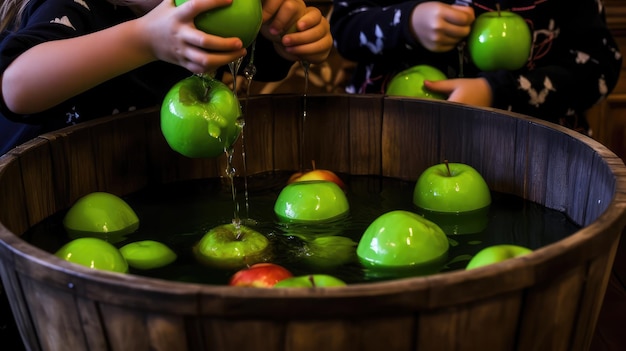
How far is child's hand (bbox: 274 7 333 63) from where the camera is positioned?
1194 millimetres

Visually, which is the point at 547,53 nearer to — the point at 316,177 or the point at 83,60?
the point at 316,177

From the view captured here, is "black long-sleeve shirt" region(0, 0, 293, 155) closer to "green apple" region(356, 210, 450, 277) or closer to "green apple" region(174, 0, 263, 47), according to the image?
"green apple" region(174, 0, 263, 47)

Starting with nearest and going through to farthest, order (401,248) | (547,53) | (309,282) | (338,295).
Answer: (338,295), (309,282), (401,248), (547,53)

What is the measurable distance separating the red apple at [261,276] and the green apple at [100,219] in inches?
9.8

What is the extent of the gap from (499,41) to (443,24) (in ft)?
0.35

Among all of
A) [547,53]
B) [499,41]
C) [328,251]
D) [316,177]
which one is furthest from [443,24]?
[328,251]

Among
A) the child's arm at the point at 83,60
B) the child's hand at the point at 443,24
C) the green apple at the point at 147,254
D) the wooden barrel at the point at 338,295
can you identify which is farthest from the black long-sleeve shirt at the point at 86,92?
the green apple at the point at 147,254

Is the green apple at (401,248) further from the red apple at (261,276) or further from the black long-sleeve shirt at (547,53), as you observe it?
the black long-sleeve shirt at (547,53)

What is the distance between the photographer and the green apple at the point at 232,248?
85 cm

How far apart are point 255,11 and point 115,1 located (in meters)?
Answer: 0.43

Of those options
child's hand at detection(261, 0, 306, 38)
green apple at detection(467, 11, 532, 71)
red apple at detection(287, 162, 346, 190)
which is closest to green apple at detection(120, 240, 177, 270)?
red apple at detection(287, 162, 346, 190)

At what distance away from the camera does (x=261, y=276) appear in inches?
29.4

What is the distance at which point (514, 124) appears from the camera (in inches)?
44.1

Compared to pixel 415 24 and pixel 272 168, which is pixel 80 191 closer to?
pixel 272 168
